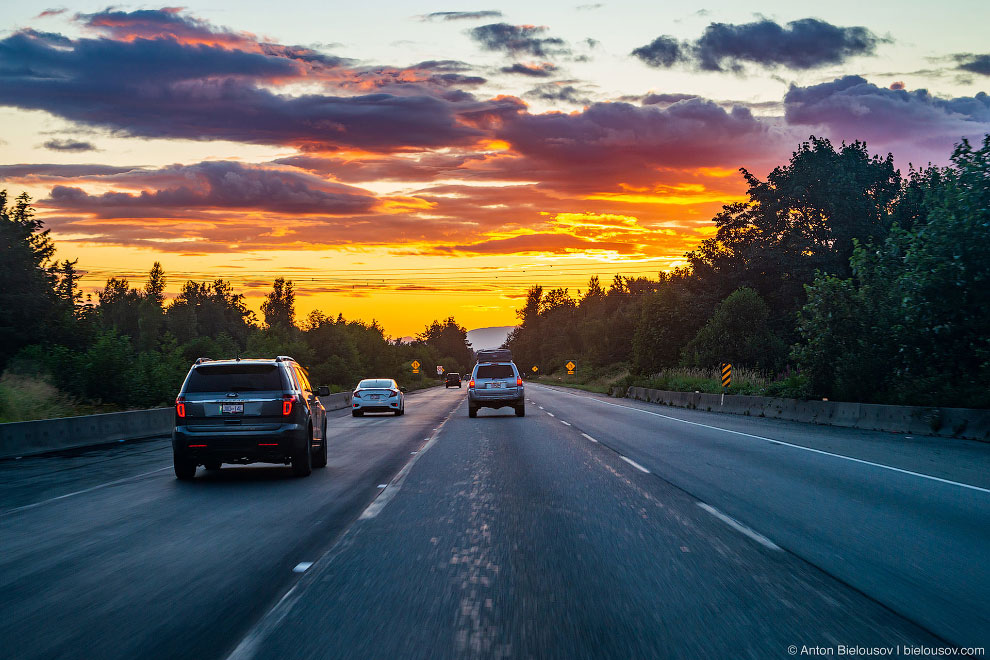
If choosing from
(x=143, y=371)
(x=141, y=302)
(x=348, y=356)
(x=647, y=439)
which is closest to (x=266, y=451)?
(x=647, y=439)

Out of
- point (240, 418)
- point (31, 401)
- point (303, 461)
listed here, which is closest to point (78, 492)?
point (240, 418)

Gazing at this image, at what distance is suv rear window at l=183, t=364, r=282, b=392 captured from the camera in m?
13.7

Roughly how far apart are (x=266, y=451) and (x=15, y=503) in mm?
3408

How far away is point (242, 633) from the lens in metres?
5.41

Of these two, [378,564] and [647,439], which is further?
[647,439]

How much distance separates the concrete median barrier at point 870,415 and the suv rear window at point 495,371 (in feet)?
29.5

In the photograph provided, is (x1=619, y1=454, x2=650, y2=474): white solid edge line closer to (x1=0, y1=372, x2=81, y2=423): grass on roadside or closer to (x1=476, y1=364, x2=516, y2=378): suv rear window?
(x1=0, y1=372, x2=81, y2=423): grass on roadside

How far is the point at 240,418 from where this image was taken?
13500 millimetres

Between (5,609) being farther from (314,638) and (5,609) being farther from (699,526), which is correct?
(699,526)

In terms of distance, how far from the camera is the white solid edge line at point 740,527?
816 centimetres

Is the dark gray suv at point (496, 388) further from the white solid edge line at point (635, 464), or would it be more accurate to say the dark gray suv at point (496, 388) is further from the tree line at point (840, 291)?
the white solid edge line at point (635, 464)

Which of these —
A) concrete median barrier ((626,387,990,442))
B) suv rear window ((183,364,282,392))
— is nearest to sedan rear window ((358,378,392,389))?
concrete median barrier ((626,387,990,442))

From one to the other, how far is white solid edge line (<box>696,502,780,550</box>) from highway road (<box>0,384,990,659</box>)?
54 mm

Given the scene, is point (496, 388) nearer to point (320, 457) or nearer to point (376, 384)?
point (376, 384)
